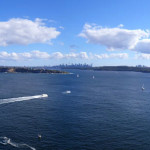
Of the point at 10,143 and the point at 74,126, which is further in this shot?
the point at 74,126

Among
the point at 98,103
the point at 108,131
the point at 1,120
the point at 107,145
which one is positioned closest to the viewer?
the point at 107,145

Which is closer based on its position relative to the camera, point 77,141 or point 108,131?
point 77,141

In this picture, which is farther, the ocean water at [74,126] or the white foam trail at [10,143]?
the ocean water at [74,126]

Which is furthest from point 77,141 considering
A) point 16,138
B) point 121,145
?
point 16,138

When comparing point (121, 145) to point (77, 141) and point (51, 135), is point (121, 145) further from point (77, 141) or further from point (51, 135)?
point (51, 135)

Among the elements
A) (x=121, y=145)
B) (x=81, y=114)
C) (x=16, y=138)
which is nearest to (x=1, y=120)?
(x=16, y=138)

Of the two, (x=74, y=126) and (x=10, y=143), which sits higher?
(x=74, y=126)

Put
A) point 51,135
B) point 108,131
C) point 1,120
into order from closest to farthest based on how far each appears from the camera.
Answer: point 51,135 < point 108,131 < point 1,120

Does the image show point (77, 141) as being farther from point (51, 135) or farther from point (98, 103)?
point (98, 103)

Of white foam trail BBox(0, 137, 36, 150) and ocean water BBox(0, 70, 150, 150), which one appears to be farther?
ocean water BBox(0, 70, 150, 150)
